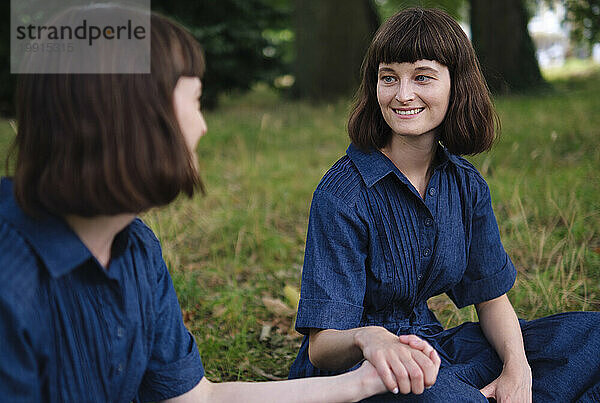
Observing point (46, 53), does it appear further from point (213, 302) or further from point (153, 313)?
point (213, 302)

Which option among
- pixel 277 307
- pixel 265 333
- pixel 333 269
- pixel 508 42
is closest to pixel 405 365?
pixel 333 269

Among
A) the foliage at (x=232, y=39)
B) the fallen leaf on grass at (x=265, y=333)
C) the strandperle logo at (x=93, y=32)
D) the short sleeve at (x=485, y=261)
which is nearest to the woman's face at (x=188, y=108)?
the strandperle logo at (x=93, y=32)

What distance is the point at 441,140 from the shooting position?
7.23ft

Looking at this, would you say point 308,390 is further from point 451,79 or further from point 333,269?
point 451,79

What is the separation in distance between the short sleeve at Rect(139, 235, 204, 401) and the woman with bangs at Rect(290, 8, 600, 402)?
454 mm

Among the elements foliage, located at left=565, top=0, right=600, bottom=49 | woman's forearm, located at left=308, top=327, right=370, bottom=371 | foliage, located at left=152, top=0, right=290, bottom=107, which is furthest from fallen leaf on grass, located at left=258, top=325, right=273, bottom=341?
foliage, located at left=152, top=0, right=290, bottom=107

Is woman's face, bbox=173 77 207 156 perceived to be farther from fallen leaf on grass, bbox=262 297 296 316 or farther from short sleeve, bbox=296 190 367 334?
fallen leaf on grass, bbox=262 297 296 316

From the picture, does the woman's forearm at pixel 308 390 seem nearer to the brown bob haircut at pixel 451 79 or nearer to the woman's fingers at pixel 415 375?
the woman's fingers at pixel 415 375

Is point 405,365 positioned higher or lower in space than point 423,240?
lower

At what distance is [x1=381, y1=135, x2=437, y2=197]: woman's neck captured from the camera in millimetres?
2141

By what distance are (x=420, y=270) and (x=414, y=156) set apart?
384mm

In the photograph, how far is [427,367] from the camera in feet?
5.15

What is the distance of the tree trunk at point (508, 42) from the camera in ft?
31.6

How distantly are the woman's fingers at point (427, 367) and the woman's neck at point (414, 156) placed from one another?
0.70 meters
